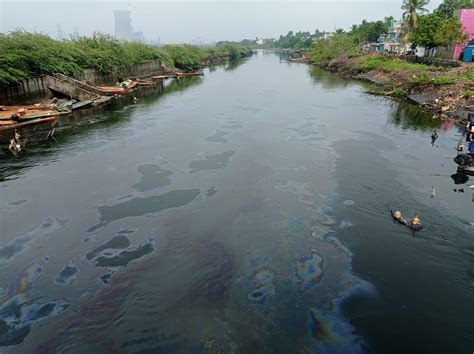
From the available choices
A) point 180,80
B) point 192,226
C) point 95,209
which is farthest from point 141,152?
point 180,80

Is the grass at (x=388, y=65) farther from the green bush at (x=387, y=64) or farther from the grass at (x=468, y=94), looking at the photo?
the grass at (x=468, y=94)

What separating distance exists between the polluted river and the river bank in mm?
13595

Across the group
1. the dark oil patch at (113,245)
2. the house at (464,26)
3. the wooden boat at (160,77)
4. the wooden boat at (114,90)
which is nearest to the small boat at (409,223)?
the dark oil patch at (113,245)

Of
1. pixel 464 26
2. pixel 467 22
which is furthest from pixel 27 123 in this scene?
pixel 467 22

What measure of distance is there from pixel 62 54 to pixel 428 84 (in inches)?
2081

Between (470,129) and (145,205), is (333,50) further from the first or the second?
(145,205)

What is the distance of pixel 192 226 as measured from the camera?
1709 centimetres

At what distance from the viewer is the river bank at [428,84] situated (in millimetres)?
39000

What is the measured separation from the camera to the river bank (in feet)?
128

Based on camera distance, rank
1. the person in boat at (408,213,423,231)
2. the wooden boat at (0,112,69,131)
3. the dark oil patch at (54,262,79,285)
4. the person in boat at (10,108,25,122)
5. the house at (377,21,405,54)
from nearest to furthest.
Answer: the dark oil patch at (54,262,79,285) < the person in boat at (408,213,423,231) < the wooden boat at (0,112,69,131) < the person in boat at (10,108,25,122) < the house at (377,21,405,54)

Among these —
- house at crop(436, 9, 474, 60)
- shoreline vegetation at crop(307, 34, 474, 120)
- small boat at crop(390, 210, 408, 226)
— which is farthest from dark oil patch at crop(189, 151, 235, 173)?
house at crop(436, 9, 474, 60)

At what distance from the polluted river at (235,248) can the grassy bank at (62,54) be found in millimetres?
16369

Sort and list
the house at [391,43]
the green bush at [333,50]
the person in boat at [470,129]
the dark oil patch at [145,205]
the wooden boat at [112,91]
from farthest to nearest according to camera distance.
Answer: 1. the green bush at [333,50]
2. the house at [391,43]
3. the wooden boat at [112,91]
4. the person in boat at [470,129]
5. the dark oil patch at [145,205]

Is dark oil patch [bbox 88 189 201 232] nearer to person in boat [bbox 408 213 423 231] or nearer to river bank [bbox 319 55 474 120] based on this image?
person in boat [bbox 408 213 423 231]
